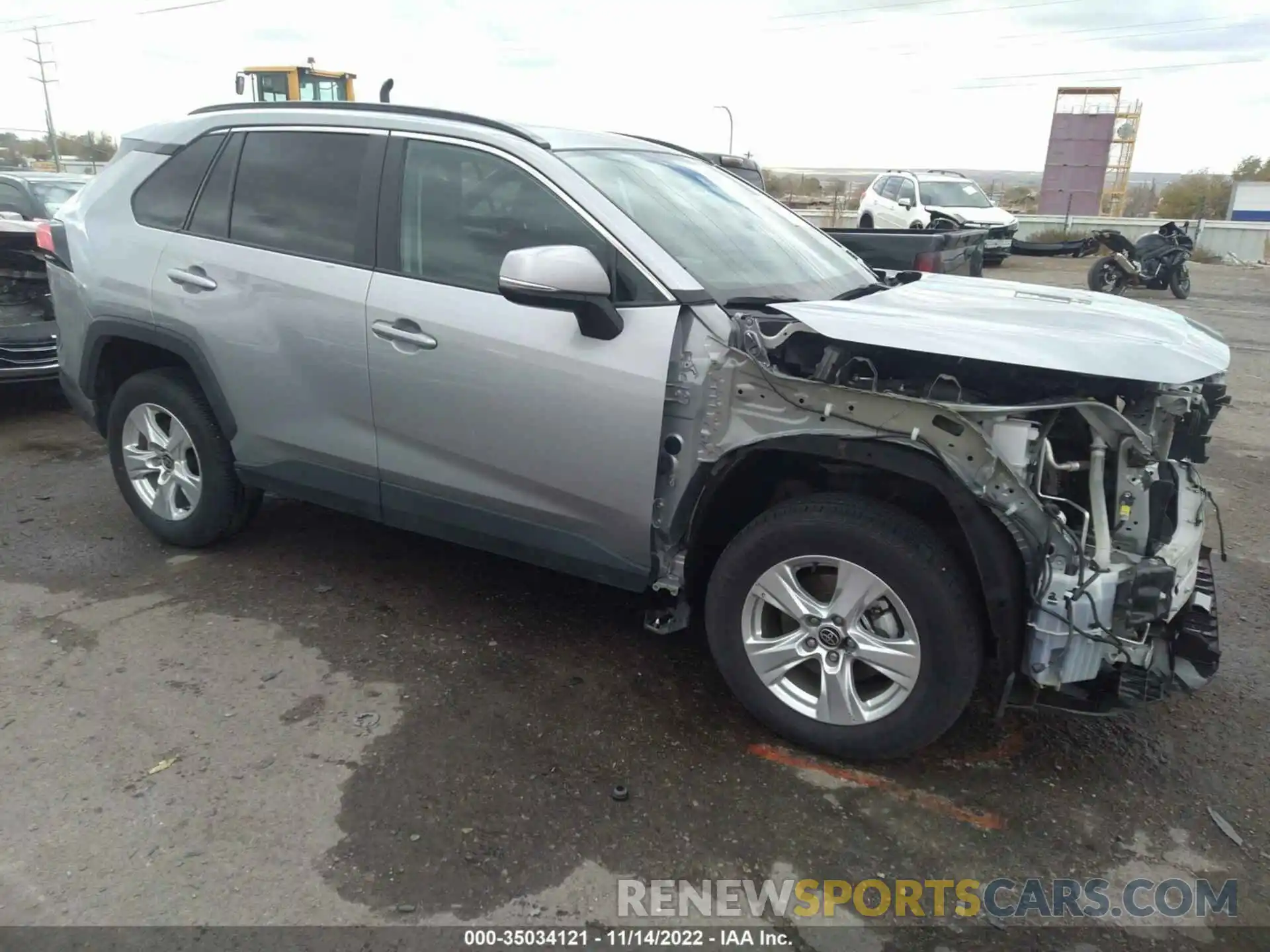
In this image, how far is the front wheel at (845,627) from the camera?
8.75ft

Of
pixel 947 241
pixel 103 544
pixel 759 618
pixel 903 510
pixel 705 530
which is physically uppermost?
pixel 947 241

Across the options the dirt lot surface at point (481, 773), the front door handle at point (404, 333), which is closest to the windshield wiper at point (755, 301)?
the front door handle at point (404, 333)

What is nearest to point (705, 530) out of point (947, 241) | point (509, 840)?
point (509, 840)

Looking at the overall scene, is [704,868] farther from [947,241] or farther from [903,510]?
[947,241]

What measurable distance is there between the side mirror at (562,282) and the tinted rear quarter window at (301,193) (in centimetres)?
101

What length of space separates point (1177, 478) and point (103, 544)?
183 inches

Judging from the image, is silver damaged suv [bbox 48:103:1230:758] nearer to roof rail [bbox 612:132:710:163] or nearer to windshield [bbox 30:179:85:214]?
roof rail [bbox 612:132:710:163]

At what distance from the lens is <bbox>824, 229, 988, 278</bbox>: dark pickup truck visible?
233 inches

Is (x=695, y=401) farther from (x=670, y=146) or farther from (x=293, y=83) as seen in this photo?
(x=293, y=83)

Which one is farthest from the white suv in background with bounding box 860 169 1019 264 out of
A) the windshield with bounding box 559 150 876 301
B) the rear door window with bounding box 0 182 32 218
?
the windshield with bounding box 559 150 876 301

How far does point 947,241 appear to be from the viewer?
6039 mm

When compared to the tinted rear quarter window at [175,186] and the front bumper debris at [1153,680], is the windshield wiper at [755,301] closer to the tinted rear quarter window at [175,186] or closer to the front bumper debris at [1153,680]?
the front bumper debris at [1153,680]

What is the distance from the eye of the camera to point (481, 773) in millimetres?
2846

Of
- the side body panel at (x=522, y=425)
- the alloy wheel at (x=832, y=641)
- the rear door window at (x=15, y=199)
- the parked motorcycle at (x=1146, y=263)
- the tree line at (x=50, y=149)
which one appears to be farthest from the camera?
the tree line at (x=50, y=149)
